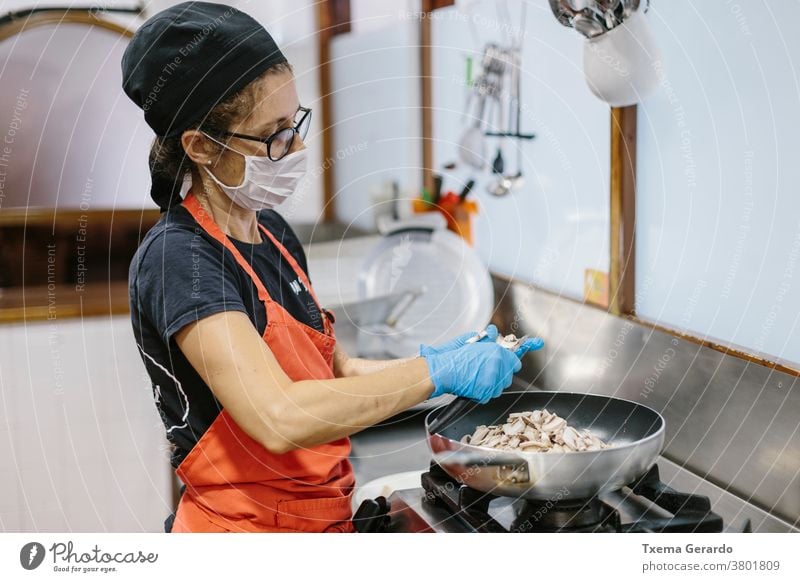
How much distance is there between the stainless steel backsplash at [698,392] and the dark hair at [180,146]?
2.28 ft

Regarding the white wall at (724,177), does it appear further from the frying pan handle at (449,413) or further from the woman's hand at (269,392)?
the woman's hand at (269,392)

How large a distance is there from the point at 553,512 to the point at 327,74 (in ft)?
5.69

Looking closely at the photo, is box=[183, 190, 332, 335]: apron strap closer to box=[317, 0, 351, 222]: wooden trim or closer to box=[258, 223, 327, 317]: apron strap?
box=[258, 223, 327, 317]: apron strap

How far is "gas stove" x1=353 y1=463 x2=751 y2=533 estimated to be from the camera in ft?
2.97

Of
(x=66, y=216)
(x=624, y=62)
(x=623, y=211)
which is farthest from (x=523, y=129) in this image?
(x=66, y=216)

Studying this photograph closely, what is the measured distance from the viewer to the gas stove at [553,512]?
2.97ft

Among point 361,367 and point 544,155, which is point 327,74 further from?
point 361,367

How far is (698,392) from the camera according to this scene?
1.12 metres

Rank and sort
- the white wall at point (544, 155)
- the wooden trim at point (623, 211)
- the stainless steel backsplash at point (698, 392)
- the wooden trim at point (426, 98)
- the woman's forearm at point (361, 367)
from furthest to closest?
1. the wooden trim at point (426, 98)
2. the white wall at point (544, 155)
3. the wooden trim at point (623, 211)
4. the woman's forearm at point (361, 367)
5. the stainless steel backsplash at point (698, 392)

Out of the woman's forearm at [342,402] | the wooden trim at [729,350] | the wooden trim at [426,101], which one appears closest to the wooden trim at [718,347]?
the wooden trim at [729,350]

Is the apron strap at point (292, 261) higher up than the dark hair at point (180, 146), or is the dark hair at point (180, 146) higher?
the dark hair at point (180, 146)

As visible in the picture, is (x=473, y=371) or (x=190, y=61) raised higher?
(x=190, y=61)

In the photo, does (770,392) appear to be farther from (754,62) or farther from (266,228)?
(266,228)
